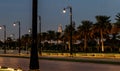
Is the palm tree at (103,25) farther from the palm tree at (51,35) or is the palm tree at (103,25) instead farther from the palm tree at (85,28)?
the palm tree at (51,35)

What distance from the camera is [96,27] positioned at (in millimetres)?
100312

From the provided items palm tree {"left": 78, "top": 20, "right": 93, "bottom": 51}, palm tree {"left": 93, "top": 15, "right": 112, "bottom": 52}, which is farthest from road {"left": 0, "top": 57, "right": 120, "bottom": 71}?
palm tree {"left": 78, "top": 20, "right": 93, "bottom": 51}

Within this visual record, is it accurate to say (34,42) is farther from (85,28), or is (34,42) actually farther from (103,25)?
(85,28)

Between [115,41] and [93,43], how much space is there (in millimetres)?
18917

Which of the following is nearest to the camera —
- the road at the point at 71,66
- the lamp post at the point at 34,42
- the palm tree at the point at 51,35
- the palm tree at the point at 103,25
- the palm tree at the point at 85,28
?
the lamp post at the point at 34,42

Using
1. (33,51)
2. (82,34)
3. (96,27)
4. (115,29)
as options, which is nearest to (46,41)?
(82,34)

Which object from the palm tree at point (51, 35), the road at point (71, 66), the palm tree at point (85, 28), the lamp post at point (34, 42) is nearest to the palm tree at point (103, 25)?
the palm tree at point (85, 28)

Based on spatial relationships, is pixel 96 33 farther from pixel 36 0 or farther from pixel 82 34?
pixel 36 0

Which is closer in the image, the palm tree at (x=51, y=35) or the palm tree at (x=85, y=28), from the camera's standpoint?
the palm tree at (x=85, y=28)

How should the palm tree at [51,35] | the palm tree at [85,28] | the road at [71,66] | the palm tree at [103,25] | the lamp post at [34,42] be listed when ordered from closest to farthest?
the lamp post at [34,42]
the road at [71,66]
the palm tree at [103,25]
the palm tree at [85,28]
the palm tree at [51,35]

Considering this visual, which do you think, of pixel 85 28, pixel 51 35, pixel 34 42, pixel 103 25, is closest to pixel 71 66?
pixel 34 42

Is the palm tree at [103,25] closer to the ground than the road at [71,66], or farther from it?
farther from it

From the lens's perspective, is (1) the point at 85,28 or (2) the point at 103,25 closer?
(2) the point at 103,25

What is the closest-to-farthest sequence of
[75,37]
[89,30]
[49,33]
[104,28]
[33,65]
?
[33,65]
[104,28]
[89,30]
[75,37]
[49,33]
